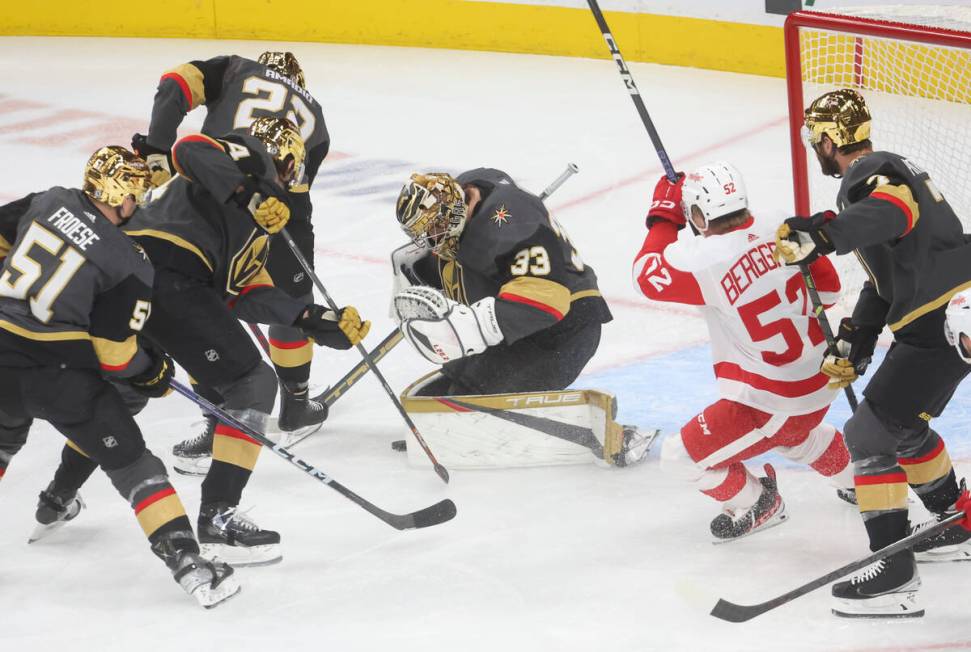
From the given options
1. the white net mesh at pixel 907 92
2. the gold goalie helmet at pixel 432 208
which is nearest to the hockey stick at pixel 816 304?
the gold goalie helmet at pixel 432 208

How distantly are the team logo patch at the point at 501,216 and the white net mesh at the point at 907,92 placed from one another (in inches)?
69.2

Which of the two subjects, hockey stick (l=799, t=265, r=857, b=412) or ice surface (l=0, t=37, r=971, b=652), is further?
hockey stick (l=799, t=265, r=857, b=412)

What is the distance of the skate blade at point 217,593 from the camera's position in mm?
3150

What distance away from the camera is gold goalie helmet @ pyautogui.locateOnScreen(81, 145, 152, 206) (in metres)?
3.04

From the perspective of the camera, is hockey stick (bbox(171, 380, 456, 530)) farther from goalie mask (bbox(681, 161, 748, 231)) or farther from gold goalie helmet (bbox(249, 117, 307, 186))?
goalie mask (bbox(681, 161, 748, 231))

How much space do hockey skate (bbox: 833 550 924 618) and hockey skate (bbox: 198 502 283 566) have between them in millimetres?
1377

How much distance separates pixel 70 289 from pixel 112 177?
0.88 feet

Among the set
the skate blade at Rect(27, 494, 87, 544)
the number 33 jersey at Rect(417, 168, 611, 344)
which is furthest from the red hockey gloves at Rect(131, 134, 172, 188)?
the skate blade at Rect(27, 494, 87, 544)

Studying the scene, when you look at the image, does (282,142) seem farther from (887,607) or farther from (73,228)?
(887,607)

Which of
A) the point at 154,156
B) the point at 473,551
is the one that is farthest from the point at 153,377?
the point at 154,156

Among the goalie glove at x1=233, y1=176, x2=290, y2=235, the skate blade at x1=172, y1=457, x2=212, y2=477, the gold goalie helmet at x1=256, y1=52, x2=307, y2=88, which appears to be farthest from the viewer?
the gold goalie helmet at x1=256, y1=52, x2=307, y2=88

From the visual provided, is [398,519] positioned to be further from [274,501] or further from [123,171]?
[123,171]

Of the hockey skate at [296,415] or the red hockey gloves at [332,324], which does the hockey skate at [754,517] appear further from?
the hockey skate at [296,415]

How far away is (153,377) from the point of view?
10.7 ft
